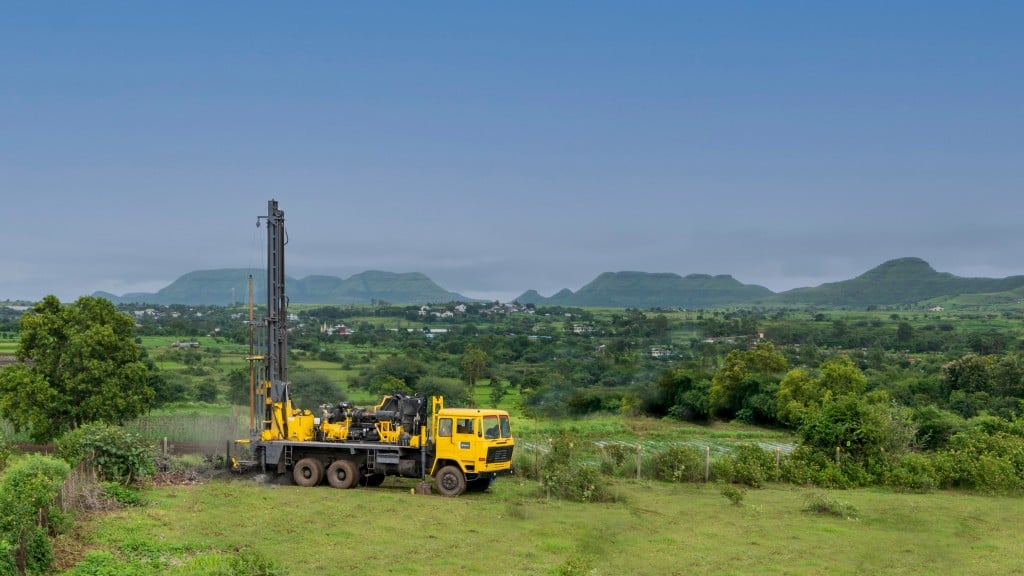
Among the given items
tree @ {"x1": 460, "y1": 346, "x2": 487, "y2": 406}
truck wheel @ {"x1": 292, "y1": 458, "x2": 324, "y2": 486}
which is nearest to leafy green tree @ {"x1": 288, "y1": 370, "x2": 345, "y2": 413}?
tree @ {"x1": 460, "y1": 346, "x2": 487, "y2": 406}

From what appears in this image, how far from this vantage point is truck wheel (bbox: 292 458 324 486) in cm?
2217

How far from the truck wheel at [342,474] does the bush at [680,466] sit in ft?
28.7

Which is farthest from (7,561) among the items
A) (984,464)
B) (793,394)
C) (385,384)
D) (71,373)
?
(793,394)

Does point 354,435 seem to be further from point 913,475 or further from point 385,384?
point 385,384

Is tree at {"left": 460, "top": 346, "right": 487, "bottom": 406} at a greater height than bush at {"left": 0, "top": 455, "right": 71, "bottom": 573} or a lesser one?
lesser

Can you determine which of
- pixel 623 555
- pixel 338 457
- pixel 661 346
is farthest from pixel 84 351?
pixel 661 346

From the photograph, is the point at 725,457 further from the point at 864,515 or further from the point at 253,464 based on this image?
the point at 253,464

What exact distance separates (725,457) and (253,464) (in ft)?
44.5

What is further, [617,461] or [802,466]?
[617,461]

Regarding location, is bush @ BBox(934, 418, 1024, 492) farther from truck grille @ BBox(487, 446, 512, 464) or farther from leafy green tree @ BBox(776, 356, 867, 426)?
leafy green tree @ BBox(776, 356, 867, 426)

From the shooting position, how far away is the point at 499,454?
21406 mm

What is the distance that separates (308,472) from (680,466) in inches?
411

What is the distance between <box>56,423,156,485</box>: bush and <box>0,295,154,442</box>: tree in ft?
29.2

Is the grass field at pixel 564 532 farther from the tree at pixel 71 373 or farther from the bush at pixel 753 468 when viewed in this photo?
the tree at pixel 71 373
